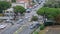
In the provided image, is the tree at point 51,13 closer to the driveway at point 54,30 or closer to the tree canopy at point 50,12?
the tree canopy at point 50,12

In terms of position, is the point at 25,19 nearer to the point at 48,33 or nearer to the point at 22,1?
the point at 48,33

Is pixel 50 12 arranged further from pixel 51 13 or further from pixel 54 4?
pixel 54 4

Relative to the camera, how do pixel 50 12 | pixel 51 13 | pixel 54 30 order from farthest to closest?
pixel 50 12 → pixel 51 13 → pixel 54 30

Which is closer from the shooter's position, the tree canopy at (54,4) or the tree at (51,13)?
the tree at (51,13)

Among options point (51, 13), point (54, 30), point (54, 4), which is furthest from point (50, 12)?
point (54, 4)

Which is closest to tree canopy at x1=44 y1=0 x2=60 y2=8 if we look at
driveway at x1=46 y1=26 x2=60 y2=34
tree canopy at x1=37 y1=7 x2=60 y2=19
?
tree canopy at x1=37 y1=7 x2=60 y2=19

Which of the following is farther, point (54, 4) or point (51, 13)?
point (54, 4)

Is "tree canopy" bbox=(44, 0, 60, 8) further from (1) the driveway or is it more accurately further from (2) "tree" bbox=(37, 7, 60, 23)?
(1) the driveway

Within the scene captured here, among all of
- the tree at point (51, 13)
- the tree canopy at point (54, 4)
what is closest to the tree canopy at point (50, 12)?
the tree at point (51, 13)

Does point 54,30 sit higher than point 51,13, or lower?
lower

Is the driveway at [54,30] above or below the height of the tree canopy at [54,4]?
below

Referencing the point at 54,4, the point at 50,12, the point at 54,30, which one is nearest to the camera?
the point at 54,30
